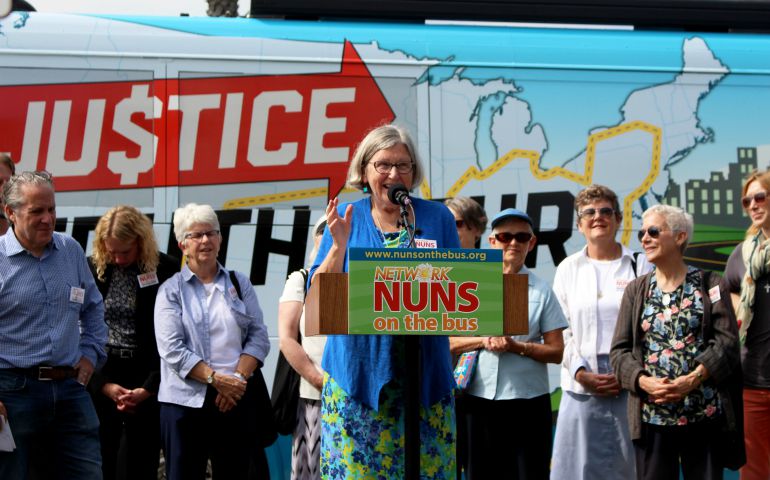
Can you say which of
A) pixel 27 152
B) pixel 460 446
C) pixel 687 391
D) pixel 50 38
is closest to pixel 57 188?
pixel 27 152

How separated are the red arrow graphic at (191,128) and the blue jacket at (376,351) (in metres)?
3.08

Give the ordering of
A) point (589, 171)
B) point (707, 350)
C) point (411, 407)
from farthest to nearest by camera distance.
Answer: point (589, 171)
point (707, 350)
point (411, 407)

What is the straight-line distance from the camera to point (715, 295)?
5.98 metres

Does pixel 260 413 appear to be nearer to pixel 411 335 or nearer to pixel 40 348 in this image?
pixel 40 348

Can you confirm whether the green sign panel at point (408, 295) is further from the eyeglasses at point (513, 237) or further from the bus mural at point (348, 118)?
the bus mural at point (348, 118)

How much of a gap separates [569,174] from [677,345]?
6.48 ft

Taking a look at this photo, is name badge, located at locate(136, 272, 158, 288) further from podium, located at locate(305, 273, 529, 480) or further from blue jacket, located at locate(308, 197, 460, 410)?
podium, located at locate(305, 273, 529, 480)

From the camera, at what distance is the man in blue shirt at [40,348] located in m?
5.52

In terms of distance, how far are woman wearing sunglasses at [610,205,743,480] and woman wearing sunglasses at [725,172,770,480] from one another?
64cm

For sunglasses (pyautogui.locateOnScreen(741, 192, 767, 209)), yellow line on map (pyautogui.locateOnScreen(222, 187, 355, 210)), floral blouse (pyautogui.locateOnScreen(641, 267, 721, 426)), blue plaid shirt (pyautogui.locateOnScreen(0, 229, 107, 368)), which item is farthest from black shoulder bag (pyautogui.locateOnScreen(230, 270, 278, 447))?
sunglasses (pyautogui.locateOnScreen(741, 192, 767, 209))

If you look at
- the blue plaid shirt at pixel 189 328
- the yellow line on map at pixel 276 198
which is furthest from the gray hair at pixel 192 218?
the yellow line on map at pixel 276 198

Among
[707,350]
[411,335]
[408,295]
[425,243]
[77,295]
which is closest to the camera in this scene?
[408,295]

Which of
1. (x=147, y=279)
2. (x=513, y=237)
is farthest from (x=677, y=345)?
(x=147, y=279)

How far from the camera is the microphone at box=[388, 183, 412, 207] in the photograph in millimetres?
4047
